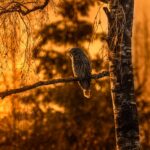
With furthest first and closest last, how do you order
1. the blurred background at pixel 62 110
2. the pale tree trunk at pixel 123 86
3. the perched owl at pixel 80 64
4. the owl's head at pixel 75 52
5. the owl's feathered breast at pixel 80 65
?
1. the blurred background at pixel 62 110
2. the owl's head at pixel 75 52
3. the owl's feathered breast at pixel 80 65
4. the perched owl at pixel 80 64
5. the pale tree trunk at pixel 123 86

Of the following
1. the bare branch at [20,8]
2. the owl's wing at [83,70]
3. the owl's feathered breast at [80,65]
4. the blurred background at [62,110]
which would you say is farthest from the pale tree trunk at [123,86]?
the blurred background at [62,110]

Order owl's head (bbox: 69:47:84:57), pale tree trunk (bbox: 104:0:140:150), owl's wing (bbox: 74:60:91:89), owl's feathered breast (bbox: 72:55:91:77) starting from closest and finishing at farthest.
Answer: pale tree trunk (bbox: 104:0:140:150)
owl's wing (bbox: 74:60:91:89)
owl's feathered breast (bbox: 72:55:91:77)
owl's head (bbox: 69:47:84:57)

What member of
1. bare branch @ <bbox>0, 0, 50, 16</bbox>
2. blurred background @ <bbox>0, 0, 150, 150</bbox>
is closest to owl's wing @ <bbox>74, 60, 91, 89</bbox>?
bare branch @ <bbox>0, 0, 50, 16</bbox>

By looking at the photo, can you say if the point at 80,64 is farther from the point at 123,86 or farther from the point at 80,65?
the point at 123,86

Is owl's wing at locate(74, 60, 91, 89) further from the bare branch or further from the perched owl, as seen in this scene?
the bare branch

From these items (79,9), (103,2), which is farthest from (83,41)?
(103,2)

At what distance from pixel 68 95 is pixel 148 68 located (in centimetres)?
474

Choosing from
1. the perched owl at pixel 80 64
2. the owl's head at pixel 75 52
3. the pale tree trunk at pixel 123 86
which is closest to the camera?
the pale tree trunk at pixel 123 86

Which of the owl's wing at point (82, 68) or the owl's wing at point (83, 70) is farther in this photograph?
the owl's wing at point (82, 68)

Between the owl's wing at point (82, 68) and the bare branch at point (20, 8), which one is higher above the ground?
the bare branch at point (20, 8)

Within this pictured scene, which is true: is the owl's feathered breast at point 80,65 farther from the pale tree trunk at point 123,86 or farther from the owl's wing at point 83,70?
the pale tree trunk at point 123,86

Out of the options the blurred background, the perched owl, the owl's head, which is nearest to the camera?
the perched owl

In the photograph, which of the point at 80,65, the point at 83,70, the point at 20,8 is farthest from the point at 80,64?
the point at 20,8

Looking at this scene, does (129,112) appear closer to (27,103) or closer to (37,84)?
(37,84)
